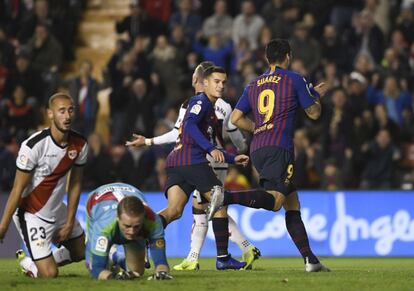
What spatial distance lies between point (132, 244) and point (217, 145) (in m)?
2.44

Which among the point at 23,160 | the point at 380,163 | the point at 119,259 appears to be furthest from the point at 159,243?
the point at 380,163

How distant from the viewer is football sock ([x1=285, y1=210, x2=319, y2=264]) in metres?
11.2

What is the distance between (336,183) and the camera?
1867 cm

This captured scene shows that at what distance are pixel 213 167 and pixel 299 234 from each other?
193 centimetres

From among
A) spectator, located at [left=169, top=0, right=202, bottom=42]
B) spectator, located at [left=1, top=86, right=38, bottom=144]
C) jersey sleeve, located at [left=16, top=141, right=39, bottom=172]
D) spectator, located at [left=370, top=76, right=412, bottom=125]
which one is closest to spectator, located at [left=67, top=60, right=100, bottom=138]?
spectator, located at [left=1, top=86, right=38, bottom=144]

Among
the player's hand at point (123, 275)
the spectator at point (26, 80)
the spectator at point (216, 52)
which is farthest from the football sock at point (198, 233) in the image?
the spectator at point (26, 80)

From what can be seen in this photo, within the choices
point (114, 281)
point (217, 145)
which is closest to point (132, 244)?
point (114, 281)

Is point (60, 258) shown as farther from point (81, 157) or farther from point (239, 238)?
point (239, 238)

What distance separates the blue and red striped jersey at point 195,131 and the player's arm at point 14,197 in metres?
1.80

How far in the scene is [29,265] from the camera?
11305 millimetres

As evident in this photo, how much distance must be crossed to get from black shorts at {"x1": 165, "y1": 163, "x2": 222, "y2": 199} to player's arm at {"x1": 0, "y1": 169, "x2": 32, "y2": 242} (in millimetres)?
1893

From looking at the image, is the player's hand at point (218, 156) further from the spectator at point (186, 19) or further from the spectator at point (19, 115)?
the spectator at point (186, 19)

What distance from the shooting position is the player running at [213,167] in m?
12.5

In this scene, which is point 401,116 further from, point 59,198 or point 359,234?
point 59,198
